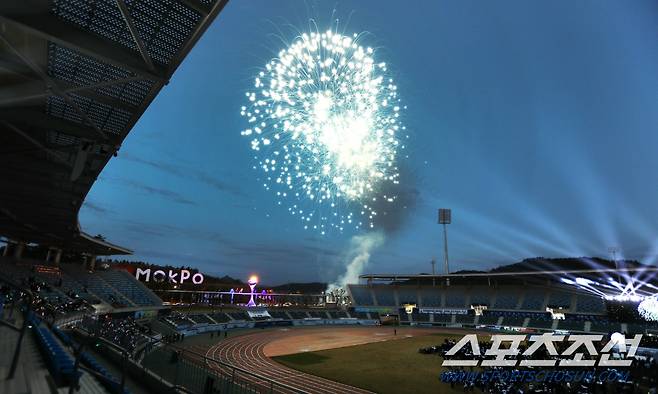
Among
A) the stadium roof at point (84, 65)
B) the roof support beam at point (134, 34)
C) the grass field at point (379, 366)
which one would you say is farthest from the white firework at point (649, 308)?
the roof support beam at point (134, 34)

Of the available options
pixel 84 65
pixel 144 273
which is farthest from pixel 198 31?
pixel 144 273

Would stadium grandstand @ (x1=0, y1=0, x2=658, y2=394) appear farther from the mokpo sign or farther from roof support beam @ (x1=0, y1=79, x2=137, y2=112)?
the mokpo sign

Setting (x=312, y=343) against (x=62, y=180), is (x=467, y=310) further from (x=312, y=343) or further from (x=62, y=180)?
(x=62, y=180)

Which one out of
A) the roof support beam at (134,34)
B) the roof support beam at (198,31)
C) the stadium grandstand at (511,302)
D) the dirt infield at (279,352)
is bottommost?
the dirt infield at (279,352)

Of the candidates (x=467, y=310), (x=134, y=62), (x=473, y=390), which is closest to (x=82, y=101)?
(x=134, y=62)

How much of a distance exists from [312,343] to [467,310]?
134 ft

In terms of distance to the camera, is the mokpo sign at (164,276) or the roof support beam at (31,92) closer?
the roof support beam at (31,92)

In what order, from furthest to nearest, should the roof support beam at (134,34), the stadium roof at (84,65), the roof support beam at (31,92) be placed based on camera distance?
1. the roof support beam at (31,92)
2. the stadium roof at (84,65)
3. the roof support beam at (134,34)

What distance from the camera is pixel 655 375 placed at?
22469 millimetres

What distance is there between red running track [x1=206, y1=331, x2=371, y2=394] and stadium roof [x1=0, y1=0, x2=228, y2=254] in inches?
521

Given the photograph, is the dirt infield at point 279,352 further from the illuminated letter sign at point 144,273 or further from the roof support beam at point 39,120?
the illuminated letter sign at point 144,273

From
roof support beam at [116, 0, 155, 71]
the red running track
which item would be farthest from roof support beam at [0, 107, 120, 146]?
the red running track

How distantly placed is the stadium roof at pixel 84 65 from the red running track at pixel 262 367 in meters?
13.2

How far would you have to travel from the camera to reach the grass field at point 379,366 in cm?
2533
